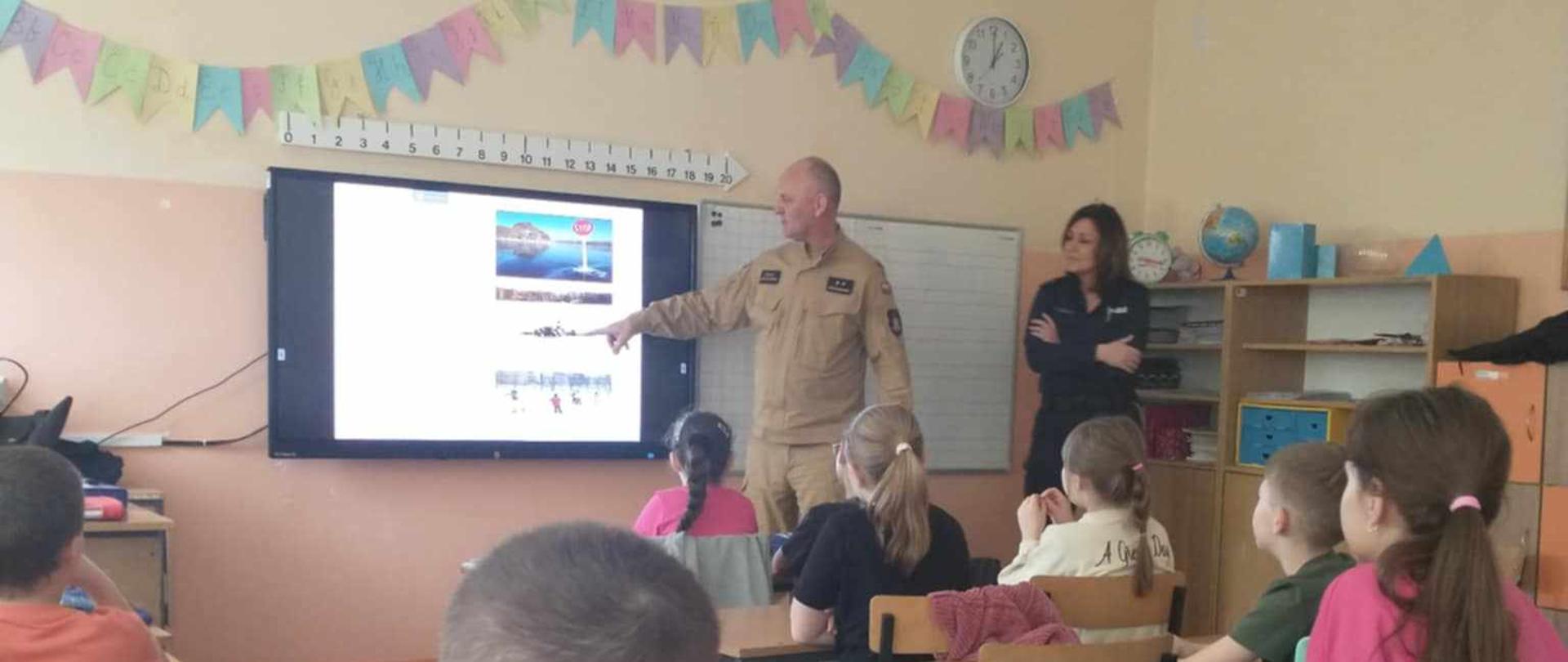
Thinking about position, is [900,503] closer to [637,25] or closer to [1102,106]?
[637,25]

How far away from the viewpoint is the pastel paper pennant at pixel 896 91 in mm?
4656

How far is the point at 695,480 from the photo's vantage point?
114 inches

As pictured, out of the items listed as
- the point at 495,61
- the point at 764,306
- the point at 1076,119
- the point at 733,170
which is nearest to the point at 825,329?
the point at 764,306

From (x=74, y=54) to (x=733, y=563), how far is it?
236 cm

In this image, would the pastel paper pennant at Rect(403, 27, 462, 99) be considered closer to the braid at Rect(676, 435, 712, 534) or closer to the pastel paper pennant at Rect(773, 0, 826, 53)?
the pastel paper pennant at Rect(773, 0, 826, 53)

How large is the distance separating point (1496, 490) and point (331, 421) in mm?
3102

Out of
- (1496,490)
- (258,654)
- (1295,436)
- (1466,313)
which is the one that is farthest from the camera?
→ (1295,436)

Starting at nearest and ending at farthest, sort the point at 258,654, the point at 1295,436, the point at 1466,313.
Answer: the point at 258,654 < the point at 1466,313 < the point at 1295,436

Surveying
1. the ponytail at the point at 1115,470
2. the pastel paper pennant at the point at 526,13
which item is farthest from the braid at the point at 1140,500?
the pastel paper pennant at the point at 526,13

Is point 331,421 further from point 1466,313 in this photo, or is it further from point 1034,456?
point 1466,313

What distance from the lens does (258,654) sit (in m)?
3.68

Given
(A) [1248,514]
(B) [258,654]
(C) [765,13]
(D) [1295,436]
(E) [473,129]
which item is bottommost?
(B) [258,654]

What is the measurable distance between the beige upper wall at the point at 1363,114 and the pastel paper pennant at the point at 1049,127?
20.9 inches

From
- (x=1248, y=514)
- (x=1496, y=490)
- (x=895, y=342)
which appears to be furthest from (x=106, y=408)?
(x=1248, y=514)
